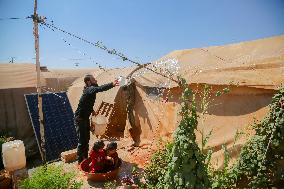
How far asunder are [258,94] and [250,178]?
160 centimetres

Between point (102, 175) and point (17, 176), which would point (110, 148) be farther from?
point (17, 176)

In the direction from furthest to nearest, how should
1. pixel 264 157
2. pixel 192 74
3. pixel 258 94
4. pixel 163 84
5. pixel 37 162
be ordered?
pixel 37 162 < pixel 163 84 < pixel 192 74 < pixel 258 94 < pixel 264 157

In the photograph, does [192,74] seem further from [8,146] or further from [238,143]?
[8,146]

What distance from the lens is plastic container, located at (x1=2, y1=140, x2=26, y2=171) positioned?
5.18 meters

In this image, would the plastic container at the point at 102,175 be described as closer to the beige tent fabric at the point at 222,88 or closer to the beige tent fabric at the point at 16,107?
the beige tent fabric at the point at 222,88

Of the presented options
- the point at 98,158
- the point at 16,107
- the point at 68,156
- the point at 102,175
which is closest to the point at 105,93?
the point at 16,107

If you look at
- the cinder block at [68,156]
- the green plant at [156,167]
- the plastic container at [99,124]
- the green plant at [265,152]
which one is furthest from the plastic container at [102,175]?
the plastic container at [99,124]

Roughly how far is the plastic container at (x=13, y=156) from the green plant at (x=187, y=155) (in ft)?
11.5

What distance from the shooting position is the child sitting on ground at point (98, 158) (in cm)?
581

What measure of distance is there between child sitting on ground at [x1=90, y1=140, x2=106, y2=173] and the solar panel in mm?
2255

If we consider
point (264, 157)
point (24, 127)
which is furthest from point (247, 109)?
point (24, 127)

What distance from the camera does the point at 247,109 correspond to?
525 cm

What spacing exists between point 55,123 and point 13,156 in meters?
3.11

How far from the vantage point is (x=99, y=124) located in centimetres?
927
